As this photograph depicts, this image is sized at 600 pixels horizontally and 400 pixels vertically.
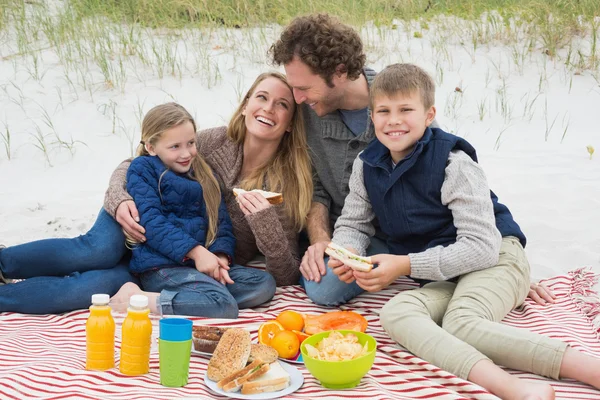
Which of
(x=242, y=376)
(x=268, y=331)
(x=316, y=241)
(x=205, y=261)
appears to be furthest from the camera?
(x=316, y=241)

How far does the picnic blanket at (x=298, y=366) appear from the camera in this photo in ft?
9.36

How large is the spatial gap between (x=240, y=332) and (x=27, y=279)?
54.7 inches

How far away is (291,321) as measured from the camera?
3471 mm

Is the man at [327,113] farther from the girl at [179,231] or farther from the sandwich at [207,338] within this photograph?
the sandwich at [207,338]

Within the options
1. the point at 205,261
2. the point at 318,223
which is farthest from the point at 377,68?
the point at 205,261

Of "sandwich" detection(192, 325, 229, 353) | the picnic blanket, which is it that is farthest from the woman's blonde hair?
"sandwich" detection(192, 325, 229, 353)

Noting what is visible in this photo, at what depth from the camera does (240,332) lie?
3068 millimetres

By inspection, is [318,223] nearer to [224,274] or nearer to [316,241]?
[316,241]

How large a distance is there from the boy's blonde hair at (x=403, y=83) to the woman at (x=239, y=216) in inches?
28.3

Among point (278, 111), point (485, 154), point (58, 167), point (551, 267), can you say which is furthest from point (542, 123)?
point (58, 167)

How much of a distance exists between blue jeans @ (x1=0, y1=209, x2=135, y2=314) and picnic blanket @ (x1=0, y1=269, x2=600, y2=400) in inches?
2.7

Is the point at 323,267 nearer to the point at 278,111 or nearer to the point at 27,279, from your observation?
the point at 278,111

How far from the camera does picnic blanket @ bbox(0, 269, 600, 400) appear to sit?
2854mm

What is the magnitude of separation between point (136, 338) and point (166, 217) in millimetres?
1137
